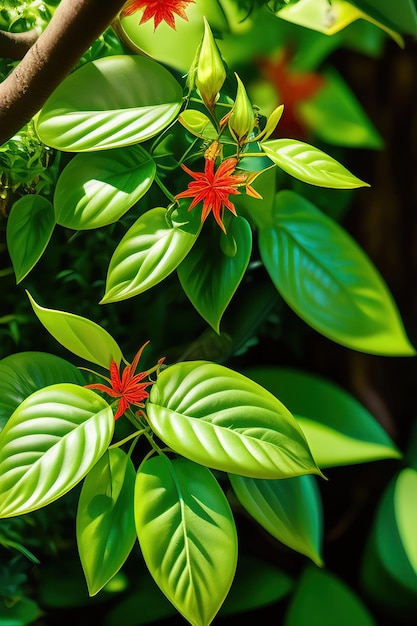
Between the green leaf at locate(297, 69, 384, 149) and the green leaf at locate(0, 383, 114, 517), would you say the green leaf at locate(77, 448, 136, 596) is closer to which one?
the green leaf at locate(0, 383, 114, 517)

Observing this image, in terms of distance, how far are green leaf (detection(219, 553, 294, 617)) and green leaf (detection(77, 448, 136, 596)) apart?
10cm

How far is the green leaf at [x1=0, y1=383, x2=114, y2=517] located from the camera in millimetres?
512

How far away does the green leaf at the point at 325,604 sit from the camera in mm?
535

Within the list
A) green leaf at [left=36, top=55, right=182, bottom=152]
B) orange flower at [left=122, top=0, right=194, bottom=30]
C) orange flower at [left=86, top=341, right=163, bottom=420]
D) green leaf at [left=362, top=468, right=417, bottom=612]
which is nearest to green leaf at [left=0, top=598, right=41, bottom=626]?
orange flower at [left=86, top=341, right=163, bottom=420]

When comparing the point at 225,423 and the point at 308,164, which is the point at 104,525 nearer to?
the point at 225,423

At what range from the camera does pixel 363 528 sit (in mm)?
541

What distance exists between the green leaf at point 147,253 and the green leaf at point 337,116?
13 cm

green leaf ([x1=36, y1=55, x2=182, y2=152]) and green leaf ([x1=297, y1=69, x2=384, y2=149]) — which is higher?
green leaf ([x1=36, y1=55, x2=182, y2=152])

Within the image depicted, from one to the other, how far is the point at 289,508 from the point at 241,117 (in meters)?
0.33

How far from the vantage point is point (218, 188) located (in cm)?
52

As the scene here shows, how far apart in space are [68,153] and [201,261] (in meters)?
0.16

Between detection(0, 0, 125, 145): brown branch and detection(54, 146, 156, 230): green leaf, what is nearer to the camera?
detection(0, 0, 125, 145): brown branch

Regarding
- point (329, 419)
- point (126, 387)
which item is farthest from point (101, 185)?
point (329, 419)

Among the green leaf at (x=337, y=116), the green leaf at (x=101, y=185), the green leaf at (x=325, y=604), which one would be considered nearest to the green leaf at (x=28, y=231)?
the green leaf at (x=101, y=185)
